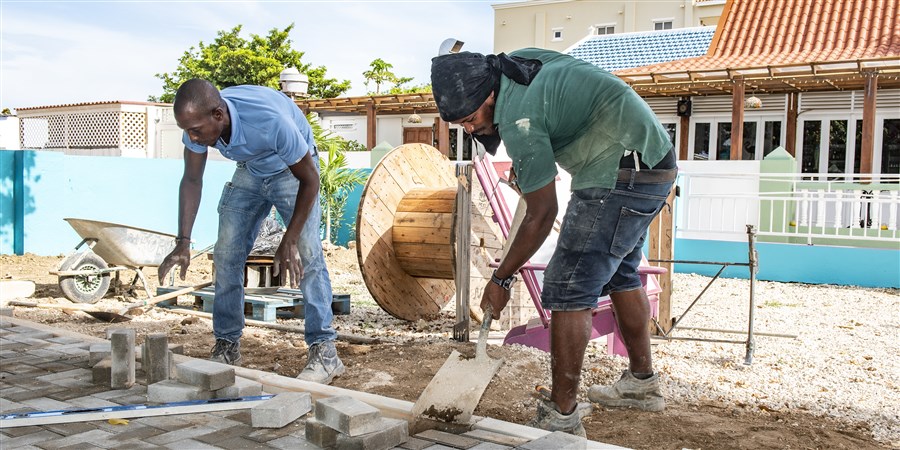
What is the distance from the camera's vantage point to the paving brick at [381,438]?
2.48 m

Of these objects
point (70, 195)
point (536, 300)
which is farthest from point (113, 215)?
point (536, 300)

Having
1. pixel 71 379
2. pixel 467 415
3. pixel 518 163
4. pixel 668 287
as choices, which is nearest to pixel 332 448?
pixel 467 415

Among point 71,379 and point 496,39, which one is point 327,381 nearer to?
point 71,379

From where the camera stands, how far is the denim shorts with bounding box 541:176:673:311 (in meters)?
2.87

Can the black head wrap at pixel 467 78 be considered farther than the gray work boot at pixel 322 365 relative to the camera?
No

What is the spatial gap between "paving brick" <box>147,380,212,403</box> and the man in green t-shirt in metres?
1.21

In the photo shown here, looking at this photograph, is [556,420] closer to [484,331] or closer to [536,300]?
[484,331]

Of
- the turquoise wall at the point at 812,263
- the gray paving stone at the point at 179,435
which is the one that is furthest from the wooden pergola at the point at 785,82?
the gray paving stone at the point at 179,435

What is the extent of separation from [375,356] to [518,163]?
91.2 inches

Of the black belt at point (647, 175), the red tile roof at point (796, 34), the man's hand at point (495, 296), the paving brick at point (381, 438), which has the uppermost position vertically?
the red tile roof at point (796, 34)

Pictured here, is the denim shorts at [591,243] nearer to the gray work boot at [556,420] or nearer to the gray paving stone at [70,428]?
the gray work boot at [556,420]

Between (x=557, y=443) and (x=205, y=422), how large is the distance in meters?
1.32

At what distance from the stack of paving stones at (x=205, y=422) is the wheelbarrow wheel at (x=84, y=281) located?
374 centimetres

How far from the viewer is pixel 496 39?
3231 centimetres
